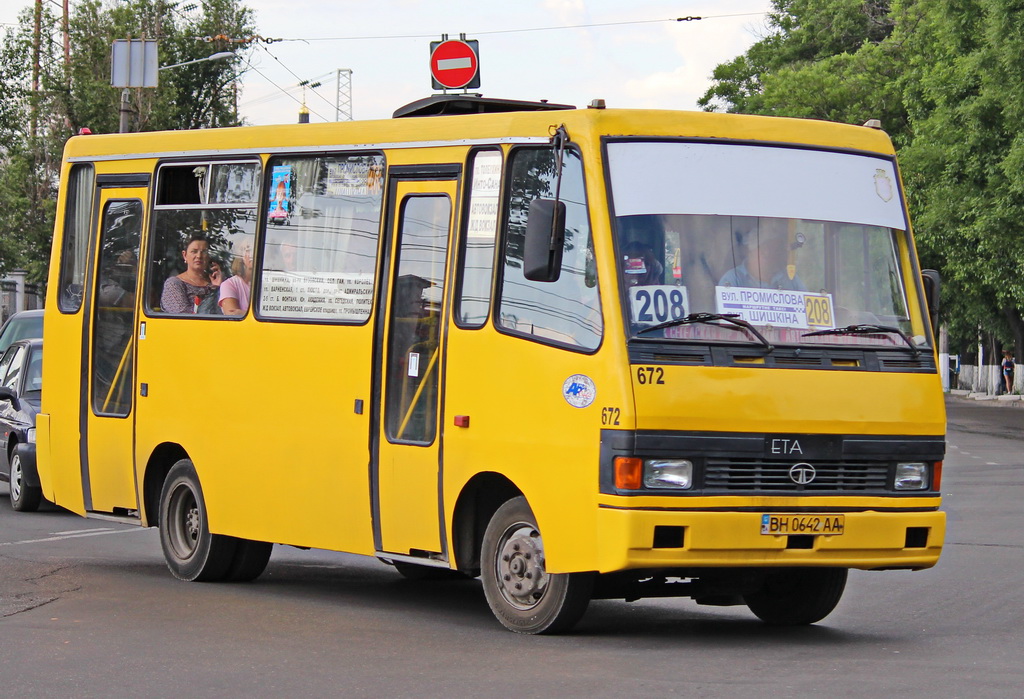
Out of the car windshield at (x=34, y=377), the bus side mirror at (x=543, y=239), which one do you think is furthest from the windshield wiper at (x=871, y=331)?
the car windshield at (x=34, y=377)

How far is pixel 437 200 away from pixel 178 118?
55340 mm

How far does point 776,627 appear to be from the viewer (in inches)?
410

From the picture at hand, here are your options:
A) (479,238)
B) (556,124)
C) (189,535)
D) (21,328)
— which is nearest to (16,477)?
(189,535)

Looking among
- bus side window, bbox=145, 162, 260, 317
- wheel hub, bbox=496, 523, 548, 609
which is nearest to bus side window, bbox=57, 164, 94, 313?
bus side window, bbox=145, 162, 260, 317

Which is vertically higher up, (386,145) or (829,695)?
(386,145)

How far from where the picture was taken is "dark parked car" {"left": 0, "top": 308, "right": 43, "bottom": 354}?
32.0m

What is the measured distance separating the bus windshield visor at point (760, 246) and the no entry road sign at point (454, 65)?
5.11 m

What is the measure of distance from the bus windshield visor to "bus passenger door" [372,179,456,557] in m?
1.45

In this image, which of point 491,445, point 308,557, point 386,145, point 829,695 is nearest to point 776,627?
point 491,445

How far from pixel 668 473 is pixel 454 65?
628 centimetres

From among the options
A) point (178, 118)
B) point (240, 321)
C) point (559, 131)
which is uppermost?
point (178, 118)

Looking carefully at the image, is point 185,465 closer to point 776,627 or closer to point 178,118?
point 776,627

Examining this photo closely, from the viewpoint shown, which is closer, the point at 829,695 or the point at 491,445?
the point at 829,695

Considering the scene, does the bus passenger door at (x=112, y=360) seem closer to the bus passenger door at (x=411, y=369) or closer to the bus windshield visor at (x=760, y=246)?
the bus passenger door at (x=411, y=369)
